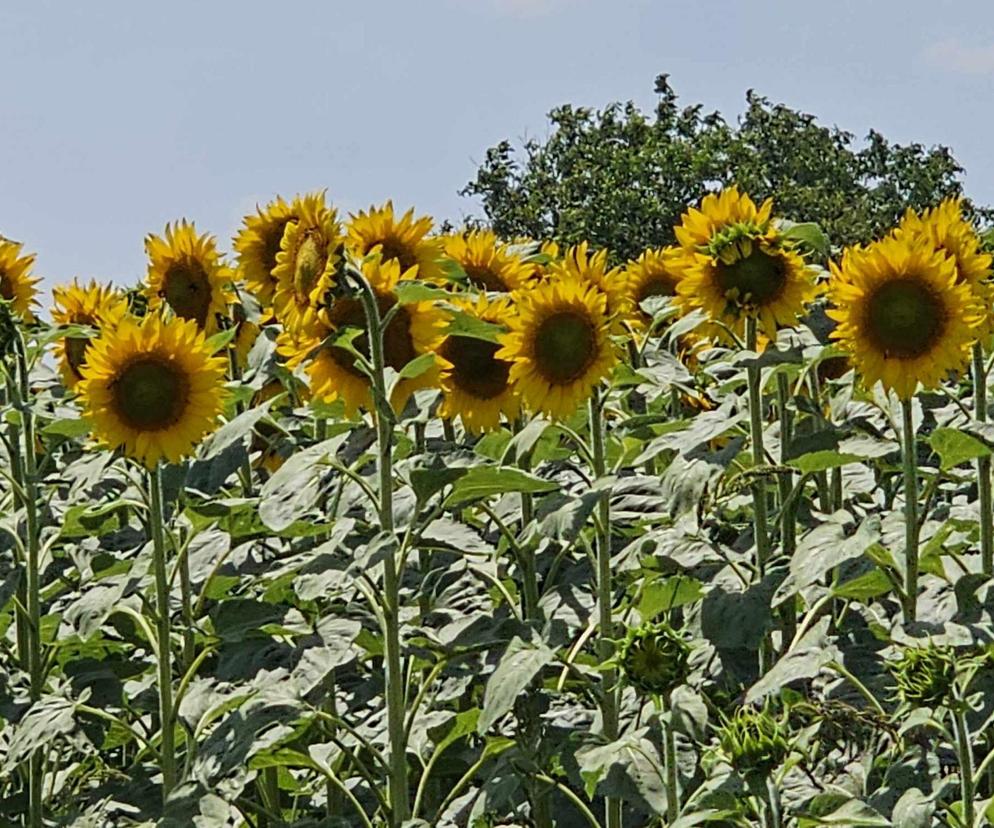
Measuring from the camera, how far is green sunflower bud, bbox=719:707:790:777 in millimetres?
2191

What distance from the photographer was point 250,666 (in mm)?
2947

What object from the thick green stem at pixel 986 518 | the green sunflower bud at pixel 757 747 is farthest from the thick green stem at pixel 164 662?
the thick green stem at pixel 986 518

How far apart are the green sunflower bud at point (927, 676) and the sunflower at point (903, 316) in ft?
1.99

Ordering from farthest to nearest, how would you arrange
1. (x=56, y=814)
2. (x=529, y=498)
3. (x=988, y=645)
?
(x=56, y=814) → (x=529, y=498) → (x=988, y=645)

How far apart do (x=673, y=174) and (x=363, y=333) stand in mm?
30206

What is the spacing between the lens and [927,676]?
7.56 feet

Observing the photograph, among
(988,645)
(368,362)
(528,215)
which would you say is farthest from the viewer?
(528,215)

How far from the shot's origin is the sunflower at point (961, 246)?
9.69 ft

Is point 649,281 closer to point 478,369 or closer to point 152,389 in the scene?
point 478,369

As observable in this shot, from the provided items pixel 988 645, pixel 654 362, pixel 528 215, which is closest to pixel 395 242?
pixel 654 362

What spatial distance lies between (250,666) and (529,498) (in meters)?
0.55

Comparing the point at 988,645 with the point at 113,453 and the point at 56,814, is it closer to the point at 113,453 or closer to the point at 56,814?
the point at 113,453

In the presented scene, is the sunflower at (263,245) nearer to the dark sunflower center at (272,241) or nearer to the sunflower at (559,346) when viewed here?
the dark sunflower center at (272,241)

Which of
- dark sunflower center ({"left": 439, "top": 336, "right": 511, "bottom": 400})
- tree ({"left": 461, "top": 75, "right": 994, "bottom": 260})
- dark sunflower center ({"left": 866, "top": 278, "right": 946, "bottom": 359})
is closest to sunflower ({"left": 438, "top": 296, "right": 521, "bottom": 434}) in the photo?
dark sunflower center ({"left": 439, "top": 336, "right": 511, "bottom": 400})
